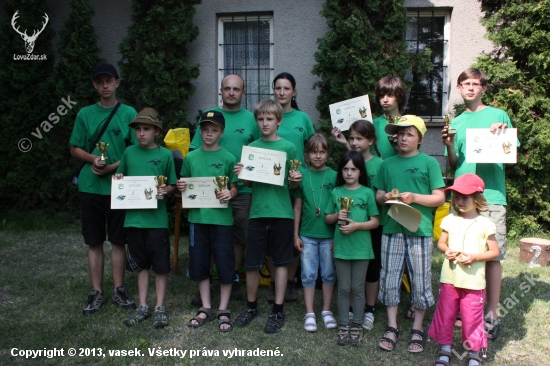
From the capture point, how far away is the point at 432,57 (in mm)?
8133

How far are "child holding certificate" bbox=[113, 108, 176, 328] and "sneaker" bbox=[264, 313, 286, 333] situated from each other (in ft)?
2.97

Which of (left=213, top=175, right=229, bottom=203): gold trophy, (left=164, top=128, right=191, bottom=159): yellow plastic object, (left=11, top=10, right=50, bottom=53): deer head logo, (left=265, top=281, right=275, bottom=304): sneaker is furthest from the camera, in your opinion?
(left=11, top=10, right=50, bottom=53): deer head logo

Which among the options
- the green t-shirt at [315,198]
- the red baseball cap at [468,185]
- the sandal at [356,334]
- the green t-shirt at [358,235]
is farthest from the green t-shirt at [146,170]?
the red baseball cap at [468,185]

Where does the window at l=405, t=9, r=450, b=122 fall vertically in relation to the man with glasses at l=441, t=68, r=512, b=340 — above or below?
above

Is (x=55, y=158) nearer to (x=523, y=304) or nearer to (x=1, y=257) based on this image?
(x=1, y=257)

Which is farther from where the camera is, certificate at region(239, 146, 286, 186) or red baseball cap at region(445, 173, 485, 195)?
certificate at region(239, 146, 286, 186)

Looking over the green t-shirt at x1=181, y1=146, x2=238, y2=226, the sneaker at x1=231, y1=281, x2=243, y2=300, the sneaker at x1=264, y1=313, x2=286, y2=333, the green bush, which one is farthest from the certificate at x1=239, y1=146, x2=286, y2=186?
the green bush

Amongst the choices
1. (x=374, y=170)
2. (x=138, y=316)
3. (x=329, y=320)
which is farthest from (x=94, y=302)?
(x=374, y=170)

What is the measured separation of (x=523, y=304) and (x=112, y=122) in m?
4.40

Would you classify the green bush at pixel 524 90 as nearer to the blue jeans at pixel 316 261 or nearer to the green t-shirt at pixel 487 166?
the green t-shirt at pixel 487 166

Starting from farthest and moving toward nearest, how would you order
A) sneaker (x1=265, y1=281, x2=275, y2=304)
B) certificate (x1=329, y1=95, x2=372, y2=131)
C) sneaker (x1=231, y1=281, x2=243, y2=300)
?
sneaker (x1=231, y1=281, x2=243, y2=300)
sneaker (x1=265, y1=281, x2=275, y2=304)
certificate (x1=329, y1=95, x2=372, y2=131)

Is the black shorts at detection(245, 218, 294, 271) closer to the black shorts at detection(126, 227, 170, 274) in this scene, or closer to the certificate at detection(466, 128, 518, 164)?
the black shorts at detection(126, 227, 170, 274)

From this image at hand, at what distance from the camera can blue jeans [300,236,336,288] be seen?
4191mm

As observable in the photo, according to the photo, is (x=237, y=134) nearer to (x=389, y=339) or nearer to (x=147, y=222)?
(x=147, y=222)
